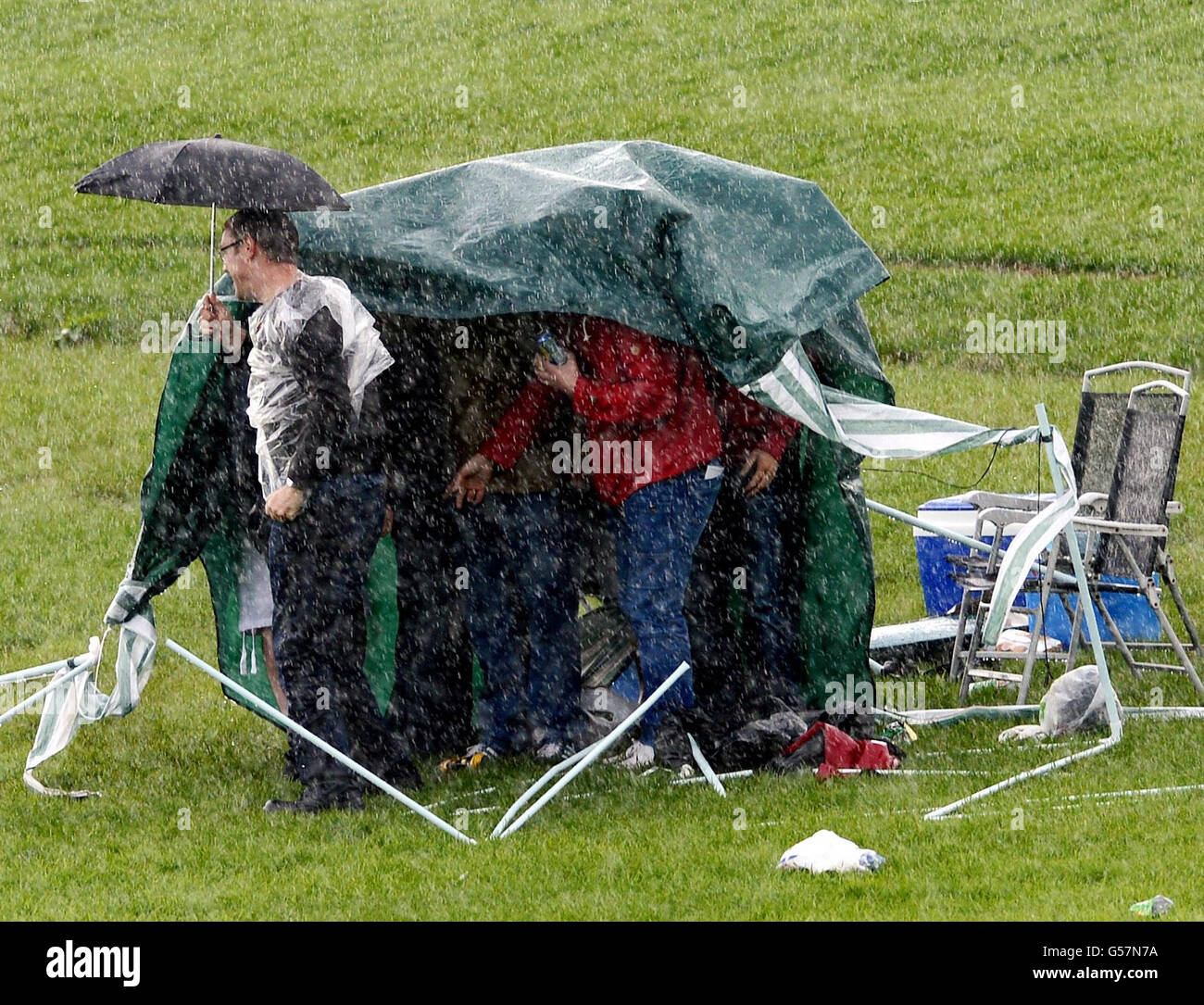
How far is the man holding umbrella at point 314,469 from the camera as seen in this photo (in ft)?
22.2

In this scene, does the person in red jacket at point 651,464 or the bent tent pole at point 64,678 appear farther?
the person in red jacket at point 651,464

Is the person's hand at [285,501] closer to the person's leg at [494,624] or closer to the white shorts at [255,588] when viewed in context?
the white shorts at [255,588]

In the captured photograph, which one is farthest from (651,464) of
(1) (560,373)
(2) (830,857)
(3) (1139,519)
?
(3) (1139,519)

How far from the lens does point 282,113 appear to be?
2625cm

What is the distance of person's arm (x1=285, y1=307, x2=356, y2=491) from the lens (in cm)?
673

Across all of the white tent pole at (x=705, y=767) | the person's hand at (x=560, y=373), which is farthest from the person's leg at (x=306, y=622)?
the white tent pole at (x=705, y=767)

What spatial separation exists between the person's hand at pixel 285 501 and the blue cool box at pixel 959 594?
13.2ft

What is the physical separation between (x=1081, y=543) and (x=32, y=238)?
15.8m

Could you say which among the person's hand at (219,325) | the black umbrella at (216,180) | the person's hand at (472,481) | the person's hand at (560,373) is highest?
the black umbrella at (216,180)

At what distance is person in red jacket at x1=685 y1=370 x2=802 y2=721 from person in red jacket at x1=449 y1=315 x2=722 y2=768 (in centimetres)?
30

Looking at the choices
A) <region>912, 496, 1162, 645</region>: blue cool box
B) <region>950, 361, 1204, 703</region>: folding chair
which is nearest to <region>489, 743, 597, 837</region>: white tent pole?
<region>950, 361, 1204, 703</region>: folding chair

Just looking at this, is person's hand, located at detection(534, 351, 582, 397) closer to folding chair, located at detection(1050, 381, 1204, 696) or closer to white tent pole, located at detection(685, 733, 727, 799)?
white tent pole, located at detection(685, 733, 727, 799)

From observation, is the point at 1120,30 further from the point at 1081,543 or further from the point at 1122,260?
the point at 1081,543

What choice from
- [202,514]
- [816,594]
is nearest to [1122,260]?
[816,594]
